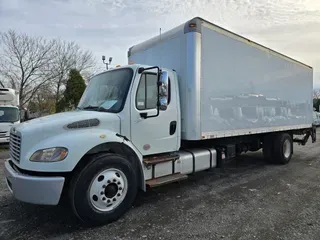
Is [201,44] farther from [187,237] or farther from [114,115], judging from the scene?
[187,237]

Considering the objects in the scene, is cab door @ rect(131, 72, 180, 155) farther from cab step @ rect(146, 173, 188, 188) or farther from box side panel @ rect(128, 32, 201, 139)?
cab step @ rect(146, 173, 188, 188)

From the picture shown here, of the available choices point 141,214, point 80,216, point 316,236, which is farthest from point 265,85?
point 80,216

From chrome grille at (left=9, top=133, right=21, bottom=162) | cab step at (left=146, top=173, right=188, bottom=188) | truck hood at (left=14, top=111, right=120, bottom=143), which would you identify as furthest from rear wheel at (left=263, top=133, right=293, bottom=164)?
chrome grille at (left=9, top=133, right=21, bottom=162)

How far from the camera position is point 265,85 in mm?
6855

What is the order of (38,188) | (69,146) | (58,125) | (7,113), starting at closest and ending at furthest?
(38,188) < (69,146) < (58,125) < (7,113)

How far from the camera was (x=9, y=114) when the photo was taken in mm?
12367

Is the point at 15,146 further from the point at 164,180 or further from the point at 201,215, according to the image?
the point at 201,215

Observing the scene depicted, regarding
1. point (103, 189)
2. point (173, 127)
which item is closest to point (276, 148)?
point (173, 127)

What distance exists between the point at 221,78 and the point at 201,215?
9.52 feet

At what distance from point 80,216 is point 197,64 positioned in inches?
131

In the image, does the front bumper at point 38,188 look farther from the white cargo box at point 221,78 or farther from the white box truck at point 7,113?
the white box truck at point 7,113

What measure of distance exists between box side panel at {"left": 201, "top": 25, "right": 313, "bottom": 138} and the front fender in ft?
7.71

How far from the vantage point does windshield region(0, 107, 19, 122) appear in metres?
12.2

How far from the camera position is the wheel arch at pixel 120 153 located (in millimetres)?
3646
